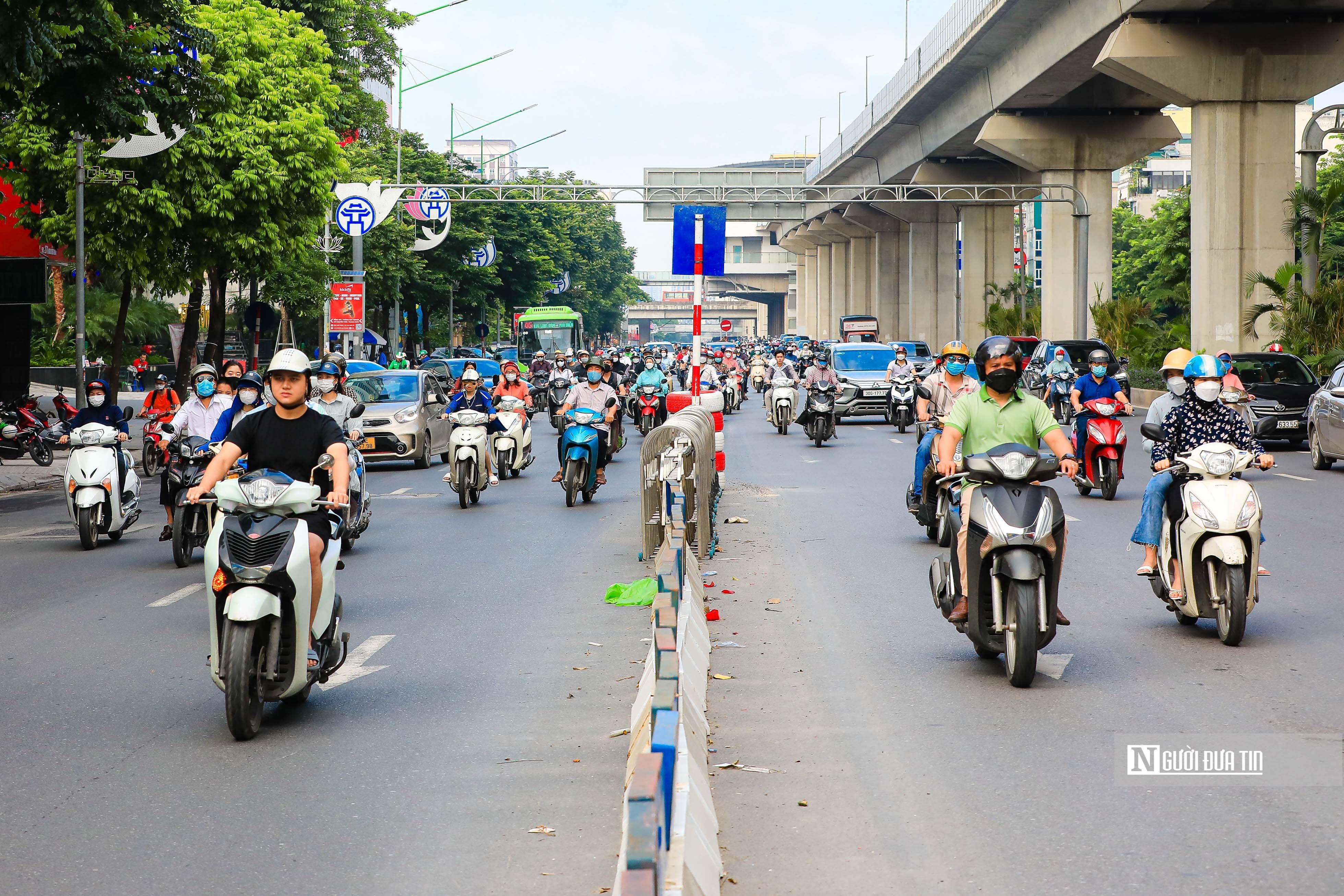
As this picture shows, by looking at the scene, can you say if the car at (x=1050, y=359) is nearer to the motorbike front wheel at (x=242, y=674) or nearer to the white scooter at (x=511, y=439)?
the white scooter at (x=511, y=439)

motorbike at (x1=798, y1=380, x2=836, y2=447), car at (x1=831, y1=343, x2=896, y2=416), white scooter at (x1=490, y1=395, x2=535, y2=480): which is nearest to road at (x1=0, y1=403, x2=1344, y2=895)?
white scooter at (x1=490, y1=395, x2=535, y2=480)

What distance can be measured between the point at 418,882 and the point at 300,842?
0.62m

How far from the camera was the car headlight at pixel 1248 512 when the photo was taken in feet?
27.3

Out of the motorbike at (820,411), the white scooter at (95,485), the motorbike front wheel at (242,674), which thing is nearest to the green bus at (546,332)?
the motorbike at (820,411)

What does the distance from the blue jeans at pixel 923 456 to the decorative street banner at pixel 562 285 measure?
253ft

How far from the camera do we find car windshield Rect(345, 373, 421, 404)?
25047 mm

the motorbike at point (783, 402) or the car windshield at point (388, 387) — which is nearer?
the car windshield at point (388, 387)

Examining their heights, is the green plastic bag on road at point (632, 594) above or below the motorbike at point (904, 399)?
below

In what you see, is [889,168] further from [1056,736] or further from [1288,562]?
[1056,736]

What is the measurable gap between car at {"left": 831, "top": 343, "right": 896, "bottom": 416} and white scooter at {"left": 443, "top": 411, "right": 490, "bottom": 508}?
54.9 ft

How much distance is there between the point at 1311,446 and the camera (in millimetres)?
21469

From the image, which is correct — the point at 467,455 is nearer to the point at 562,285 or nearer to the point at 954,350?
the point at 954,350

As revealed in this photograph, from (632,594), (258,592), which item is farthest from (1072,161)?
(258,592)

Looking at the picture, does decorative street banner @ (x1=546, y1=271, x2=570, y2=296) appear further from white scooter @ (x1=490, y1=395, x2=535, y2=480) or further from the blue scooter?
the blue scooter
